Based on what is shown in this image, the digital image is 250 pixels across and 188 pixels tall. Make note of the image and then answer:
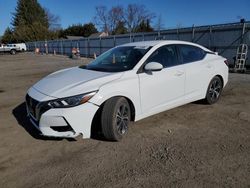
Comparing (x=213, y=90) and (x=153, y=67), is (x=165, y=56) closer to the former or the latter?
(x=153, y=67)

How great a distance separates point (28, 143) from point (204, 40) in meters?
13.2

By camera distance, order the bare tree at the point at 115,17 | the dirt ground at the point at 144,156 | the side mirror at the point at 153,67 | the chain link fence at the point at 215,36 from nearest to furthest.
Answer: the dirt ground at the point at 144,156 → the side mirror at the point at 153,67 → the chain link fence at the point at 215,36 → the bare tree at the point at 115,17

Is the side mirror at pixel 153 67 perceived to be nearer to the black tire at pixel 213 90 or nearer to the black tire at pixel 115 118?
the black tire at pixel 115 118

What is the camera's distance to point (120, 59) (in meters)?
4.73

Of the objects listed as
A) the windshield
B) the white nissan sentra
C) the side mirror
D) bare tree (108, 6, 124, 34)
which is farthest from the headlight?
bare tree (108, 6, 124, 34)

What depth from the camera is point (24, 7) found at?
245ft

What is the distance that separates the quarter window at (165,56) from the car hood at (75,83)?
34.1 inches

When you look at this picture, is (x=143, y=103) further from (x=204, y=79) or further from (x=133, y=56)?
(x=204, y=79)

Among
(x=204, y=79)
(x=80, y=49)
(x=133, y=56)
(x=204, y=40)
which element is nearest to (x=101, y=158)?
(x=133, y=56)

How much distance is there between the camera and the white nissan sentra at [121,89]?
358 centimetres

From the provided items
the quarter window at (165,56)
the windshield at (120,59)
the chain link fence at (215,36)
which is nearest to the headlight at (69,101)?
the windshield at (120,59)

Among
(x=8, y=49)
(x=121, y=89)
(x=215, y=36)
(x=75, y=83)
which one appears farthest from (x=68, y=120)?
(x=8, y=49)

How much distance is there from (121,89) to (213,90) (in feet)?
9.06

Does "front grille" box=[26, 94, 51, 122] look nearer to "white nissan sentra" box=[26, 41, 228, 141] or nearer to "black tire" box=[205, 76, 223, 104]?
"white nissan sentra" box=[26, 41, 228, 141]
